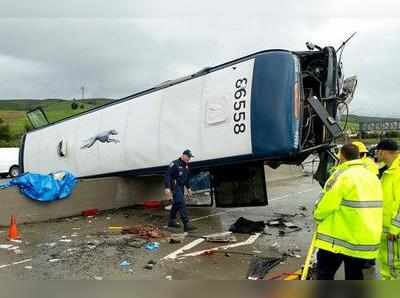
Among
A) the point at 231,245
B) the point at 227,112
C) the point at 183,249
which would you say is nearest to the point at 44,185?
the point at 183,249

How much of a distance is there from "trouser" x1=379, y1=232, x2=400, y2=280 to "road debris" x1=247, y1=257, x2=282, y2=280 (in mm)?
1791

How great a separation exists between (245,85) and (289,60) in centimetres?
86

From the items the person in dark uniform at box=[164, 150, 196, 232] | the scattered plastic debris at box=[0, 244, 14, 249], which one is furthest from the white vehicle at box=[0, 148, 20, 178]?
the scattered plastic debris at box=[0, 244, 14, 249]

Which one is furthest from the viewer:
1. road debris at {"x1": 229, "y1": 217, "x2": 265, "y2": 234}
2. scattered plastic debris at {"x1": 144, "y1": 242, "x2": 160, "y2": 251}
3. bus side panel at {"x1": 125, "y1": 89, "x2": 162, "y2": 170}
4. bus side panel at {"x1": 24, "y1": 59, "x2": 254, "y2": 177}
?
bus side panel at {"x1": 125, "y1": 89, "x2": 162, "y2": 170}

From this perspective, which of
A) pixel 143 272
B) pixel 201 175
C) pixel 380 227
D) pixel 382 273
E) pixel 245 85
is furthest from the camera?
pixel 201 175

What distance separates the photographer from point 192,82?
8.99m

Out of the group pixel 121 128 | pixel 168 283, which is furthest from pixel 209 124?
pixel 168 283

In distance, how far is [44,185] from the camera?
9.51 metres

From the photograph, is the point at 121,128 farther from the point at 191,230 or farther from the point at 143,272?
the point at 143,272

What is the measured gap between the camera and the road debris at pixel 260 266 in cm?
563

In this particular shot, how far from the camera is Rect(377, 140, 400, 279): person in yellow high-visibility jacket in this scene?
3.90 meters

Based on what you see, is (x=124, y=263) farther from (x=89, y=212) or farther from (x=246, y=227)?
(x=89, y=212)

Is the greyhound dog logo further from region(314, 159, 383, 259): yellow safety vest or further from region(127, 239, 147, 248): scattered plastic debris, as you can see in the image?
region(314, 159, 383, 259): yellow safety vest

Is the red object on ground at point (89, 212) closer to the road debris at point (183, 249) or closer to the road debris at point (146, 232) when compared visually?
the road debris at point (146, 232)
